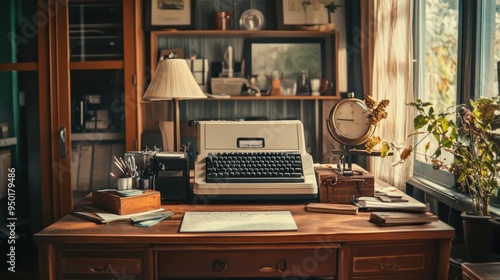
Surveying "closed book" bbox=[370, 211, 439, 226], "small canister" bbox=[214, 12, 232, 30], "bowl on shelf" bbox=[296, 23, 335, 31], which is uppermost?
"small canister" bbox=[214, 12, 232, 30]

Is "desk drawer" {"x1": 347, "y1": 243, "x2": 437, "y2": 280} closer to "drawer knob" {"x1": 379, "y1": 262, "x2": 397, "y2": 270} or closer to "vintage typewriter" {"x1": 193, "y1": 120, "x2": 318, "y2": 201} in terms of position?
"drawer knob" {"x1": 379, "y1": 262, "x2": 397, "y2": 270}

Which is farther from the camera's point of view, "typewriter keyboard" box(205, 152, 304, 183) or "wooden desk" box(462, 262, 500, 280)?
"typewriter keyboard" box(205, 152, 304, 183)

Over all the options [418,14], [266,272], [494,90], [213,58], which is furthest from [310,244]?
[213,58]

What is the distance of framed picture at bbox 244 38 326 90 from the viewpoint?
390 centimetres

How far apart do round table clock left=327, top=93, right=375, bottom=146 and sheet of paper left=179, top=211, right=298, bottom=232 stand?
1.59 feet

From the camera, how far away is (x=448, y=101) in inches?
120

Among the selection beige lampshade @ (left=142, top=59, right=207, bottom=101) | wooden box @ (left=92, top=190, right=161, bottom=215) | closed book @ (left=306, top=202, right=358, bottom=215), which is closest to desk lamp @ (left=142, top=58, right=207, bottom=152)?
beige lampshade @ (left=142, top=59, right=207, bottom=101)

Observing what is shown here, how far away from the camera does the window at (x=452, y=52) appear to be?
8.34 ft

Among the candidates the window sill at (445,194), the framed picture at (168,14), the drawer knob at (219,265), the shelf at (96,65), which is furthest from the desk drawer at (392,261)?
the framed picture at (168,14)

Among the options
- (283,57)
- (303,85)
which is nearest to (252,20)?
(283,57)

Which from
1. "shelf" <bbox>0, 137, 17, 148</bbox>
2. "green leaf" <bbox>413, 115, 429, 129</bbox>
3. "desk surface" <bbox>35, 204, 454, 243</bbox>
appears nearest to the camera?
"desk surface" <bbox>35, 204, 454, 243</bbox>

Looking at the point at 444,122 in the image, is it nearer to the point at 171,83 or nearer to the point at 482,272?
the point at 482,272

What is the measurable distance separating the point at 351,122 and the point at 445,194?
2.22 ft

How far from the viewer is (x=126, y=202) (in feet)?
6.72
